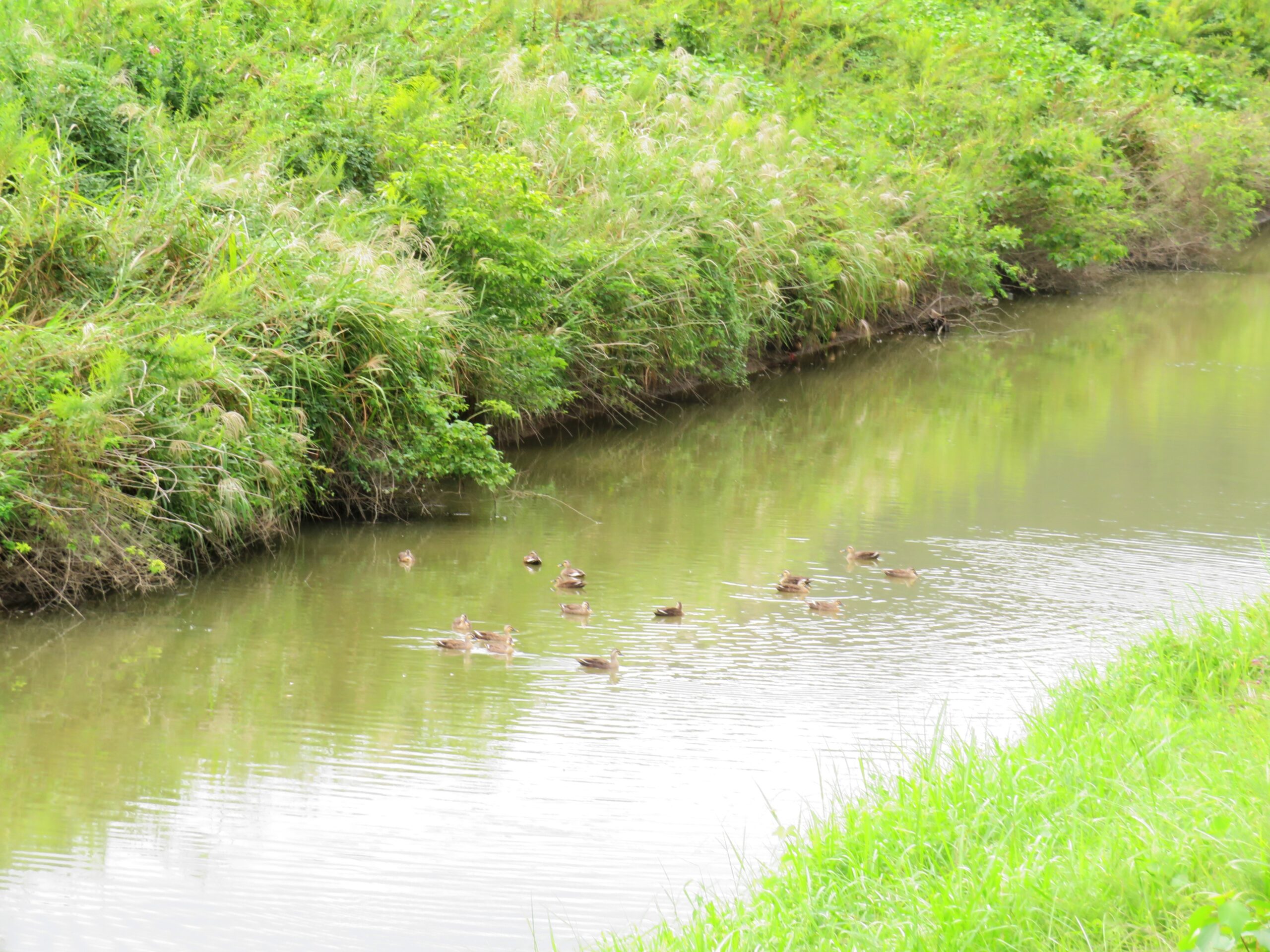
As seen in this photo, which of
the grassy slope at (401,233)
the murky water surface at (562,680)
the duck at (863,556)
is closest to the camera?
the murky water surface at (562,680)

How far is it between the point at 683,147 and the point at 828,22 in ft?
36.6

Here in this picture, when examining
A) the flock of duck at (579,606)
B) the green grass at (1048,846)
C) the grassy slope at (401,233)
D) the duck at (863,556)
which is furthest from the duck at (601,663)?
the duck at (863,556)

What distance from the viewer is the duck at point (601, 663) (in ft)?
23.1

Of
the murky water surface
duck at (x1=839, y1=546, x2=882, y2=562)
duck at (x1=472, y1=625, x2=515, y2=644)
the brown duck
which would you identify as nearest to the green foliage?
the murky water surface

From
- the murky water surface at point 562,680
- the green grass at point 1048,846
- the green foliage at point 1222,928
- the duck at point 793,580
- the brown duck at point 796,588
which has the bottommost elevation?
the murky water surface at point 562,680

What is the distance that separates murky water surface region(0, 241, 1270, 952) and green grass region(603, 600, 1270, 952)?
28.1 inches

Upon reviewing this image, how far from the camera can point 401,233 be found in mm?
10438

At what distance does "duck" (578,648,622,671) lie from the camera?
7.05m

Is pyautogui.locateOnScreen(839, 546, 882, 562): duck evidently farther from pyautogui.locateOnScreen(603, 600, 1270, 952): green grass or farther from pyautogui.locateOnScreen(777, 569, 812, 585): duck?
pyautogui.locateOnScreen(603, 600, 1270, 952): green grass

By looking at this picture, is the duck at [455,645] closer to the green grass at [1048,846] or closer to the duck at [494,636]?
the duck at [494,636]

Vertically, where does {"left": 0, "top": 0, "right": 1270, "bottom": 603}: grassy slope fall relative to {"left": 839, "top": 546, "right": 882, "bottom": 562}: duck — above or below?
above

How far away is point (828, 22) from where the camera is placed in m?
24.6

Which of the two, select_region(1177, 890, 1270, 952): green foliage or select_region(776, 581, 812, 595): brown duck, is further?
select_region(776, 581, 812, 595): brown duck

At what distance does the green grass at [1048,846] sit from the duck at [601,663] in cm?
194
